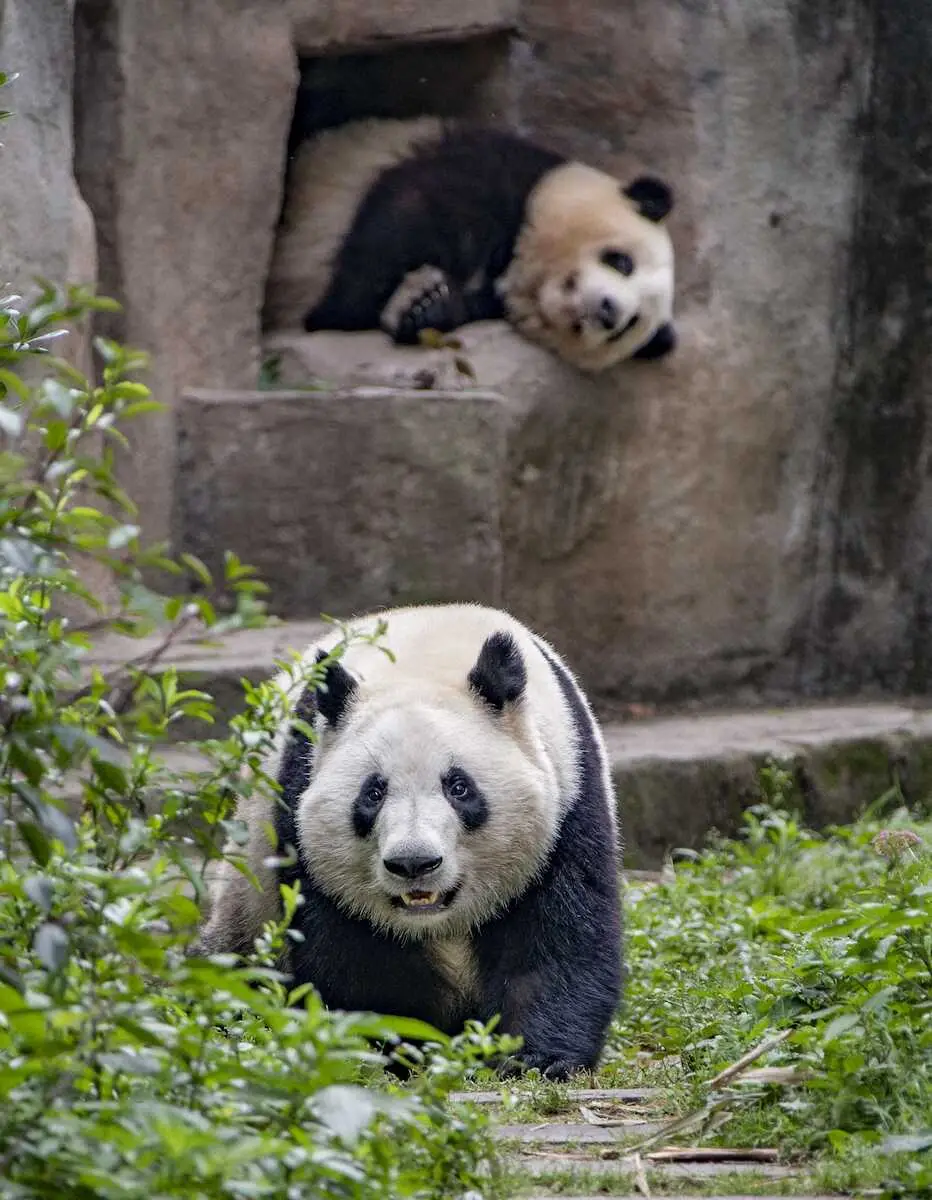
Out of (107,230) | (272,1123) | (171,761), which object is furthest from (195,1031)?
(107,230)

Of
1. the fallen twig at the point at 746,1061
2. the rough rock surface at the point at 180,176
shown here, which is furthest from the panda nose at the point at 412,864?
the rough rock surface at the point at 180,176

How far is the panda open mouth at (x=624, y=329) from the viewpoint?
28.1 ft

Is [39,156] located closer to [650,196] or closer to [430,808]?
[650,196]

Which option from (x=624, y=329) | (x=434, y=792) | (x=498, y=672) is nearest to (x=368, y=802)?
(x=434, y=792)

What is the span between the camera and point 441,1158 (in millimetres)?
2775

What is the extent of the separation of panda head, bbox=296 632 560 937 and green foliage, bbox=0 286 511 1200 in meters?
1.48

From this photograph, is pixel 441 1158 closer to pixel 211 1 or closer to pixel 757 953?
pixel 757 953

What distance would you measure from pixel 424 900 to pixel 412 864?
0.84 ft

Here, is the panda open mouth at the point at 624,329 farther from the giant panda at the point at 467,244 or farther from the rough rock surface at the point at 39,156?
the rough rock surface at the point at 39,156

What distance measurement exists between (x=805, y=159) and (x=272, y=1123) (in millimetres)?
7639

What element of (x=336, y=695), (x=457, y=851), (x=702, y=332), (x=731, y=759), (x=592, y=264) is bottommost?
(x=731, y=759)

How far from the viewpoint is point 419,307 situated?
8.51m

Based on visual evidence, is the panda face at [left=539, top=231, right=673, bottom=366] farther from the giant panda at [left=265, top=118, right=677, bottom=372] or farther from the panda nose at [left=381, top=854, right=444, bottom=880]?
the panda nose at [left=381, top=854, right=444, bottom=880]

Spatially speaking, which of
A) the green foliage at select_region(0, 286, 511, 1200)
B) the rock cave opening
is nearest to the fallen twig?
the green foliage at select_region(0, 286, 511, 1200)
